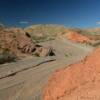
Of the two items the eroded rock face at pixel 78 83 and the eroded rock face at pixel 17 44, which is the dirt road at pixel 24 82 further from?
the eroded rock face at pixel 17 44

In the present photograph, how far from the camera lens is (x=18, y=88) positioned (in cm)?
933

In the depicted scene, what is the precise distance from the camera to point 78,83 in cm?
709

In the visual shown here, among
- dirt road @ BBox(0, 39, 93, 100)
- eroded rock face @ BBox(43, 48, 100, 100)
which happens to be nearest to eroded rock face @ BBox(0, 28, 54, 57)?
dirt road @ BBox(0, 39, 93, 100)

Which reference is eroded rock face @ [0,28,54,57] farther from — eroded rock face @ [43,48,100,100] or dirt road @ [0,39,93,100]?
eroded rock face @ [43,48,100,100]

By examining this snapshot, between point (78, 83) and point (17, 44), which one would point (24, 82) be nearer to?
point (78, 83)

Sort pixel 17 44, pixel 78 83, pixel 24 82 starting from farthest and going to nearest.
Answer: pixel 17 44 → pixel 24 82 → pixel 78 83

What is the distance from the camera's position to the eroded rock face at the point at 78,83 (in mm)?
6056

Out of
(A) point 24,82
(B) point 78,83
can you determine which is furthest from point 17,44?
(B) point 78,83

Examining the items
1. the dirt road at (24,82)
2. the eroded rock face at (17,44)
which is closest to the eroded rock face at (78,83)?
the dirt road at (24,82)

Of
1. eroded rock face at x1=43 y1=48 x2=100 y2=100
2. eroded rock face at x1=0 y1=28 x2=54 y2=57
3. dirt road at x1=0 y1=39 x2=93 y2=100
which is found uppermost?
eroded rock face at x1=0 y1=28 x2=54 y2=57

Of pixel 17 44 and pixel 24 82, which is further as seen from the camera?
pixel 17 44

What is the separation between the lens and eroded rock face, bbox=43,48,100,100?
6056 millimetres

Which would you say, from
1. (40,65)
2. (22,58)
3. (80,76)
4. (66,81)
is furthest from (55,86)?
(22,58)

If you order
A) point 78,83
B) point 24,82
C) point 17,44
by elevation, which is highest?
point 17,44
